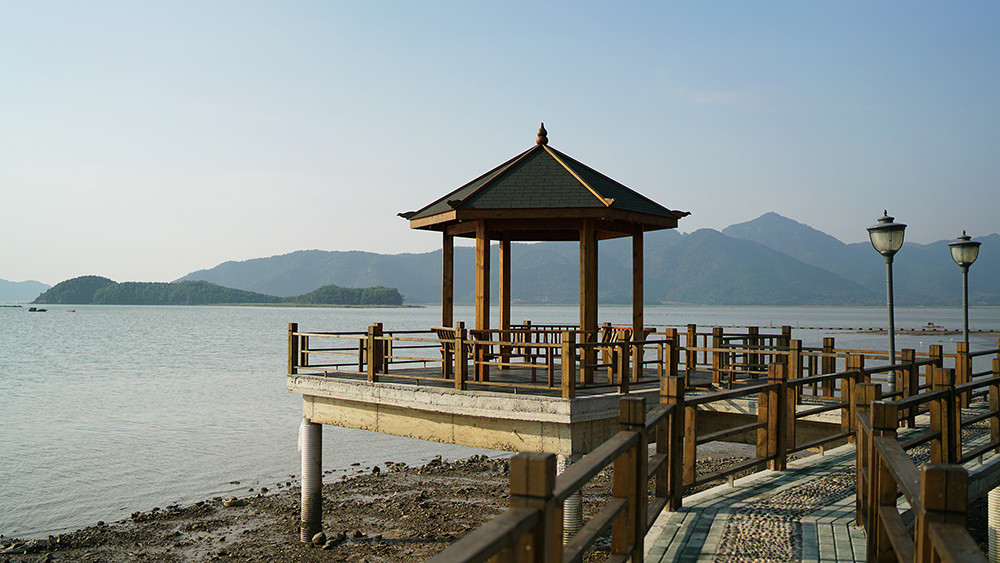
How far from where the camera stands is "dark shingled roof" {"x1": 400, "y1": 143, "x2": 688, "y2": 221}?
11.7 m

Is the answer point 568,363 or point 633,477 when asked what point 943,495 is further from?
point 568,363

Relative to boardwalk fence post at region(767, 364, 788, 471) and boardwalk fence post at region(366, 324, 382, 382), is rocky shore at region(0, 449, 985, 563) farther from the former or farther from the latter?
boardwalk fence post at region(767, 364, 788, 471)

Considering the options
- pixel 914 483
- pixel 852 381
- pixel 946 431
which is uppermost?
pixel 914 483

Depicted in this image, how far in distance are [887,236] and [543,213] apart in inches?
237

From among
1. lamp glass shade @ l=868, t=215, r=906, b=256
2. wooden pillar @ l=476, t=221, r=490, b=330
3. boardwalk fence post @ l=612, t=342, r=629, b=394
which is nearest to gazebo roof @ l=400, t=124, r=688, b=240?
wooden pillar @ l=476, t=221, r=490, b=330

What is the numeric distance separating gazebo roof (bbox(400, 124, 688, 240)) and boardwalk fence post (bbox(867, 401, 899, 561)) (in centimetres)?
770

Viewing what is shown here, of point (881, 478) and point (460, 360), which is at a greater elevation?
point (460, 360)

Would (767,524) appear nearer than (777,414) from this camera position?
Yes

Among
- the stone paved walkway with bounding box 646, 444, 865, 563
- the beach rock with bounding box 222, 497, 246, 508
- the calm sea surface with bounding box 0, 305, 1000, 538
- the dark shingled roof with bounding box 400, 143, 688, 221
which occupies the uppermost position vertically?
the dark shingled roof with bounding box 400, 143, 688, 221

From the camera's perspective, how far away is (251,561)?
13141 millimetres

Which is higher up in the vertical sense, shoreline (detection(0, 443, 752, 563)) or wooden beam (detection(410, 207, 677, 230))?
wooden beam (detection(410, 207, 677, 230))

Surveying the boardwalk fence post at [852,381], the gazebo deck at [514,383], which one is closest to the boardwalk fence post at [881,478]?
the boardwalk fence post at [852,381]

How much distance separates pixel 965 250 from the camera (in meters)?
15.2

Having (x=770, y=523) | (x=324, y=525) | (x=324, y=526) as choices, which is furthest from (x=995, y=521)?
(x=324, y=525)
